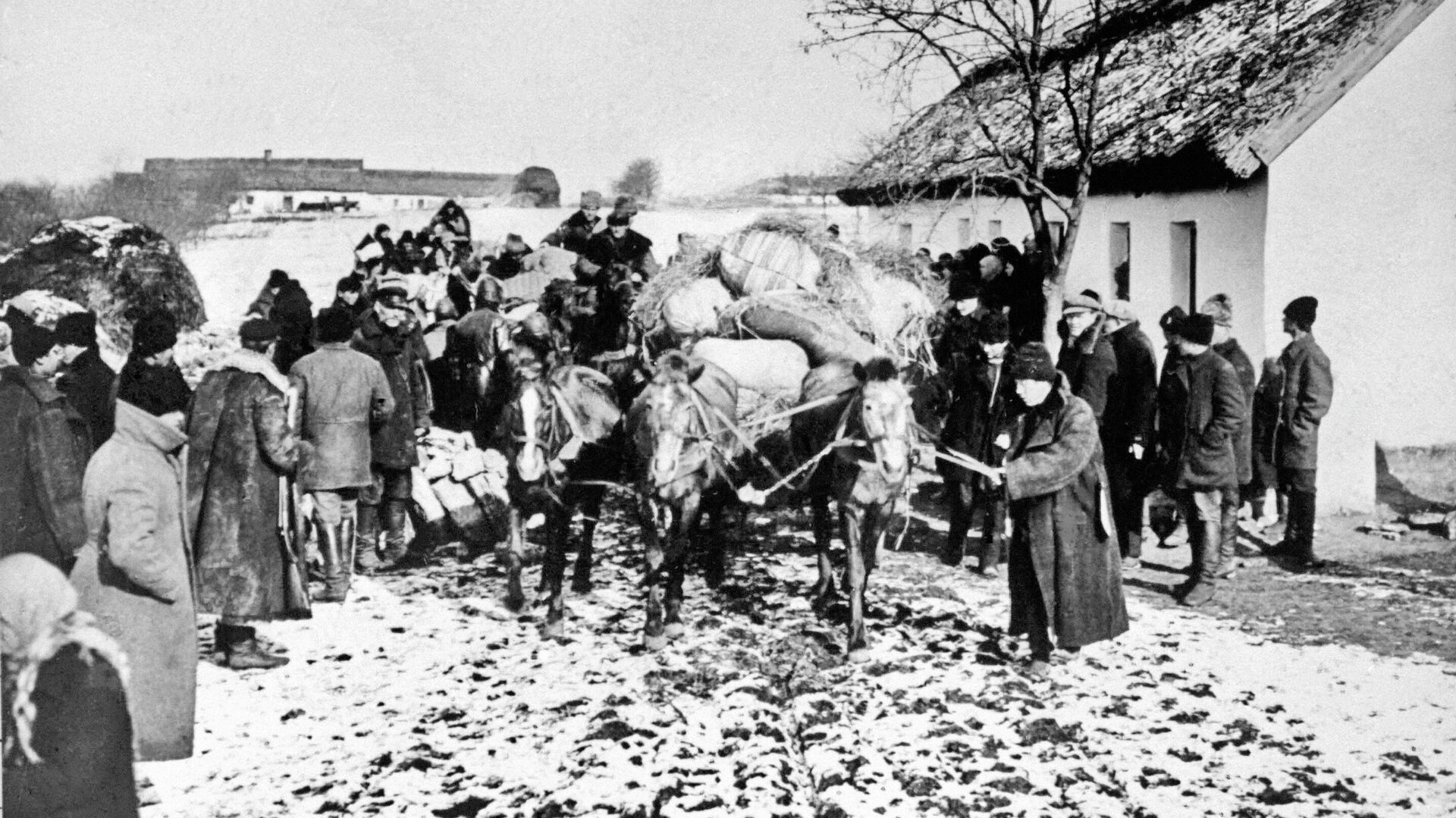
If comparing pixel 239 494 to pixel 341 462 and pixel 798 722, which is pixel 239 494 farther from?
pixel 798 722

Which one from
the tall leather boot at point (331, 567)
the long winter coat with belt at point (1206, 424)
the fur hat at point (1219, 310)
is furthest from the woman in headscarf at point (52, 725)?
the fur hat at point (1219, 310)

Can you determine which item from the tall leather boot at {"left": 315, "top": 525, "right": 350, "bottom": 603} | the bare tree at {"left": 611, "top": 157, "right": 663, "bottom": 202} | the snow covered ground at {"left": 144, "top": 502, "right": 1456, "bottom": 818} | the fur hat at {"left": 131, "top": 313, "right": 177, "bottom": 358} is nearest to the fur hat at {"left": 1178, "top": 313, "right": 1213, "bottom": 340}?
the snow covered ground at {"left": 144, "top": 502, "right": 1456, "bottom": 818}

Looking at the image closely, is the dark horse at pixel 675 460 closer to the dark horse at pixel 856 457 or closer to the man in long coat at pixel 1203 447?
the dark horse at pixel 856 457

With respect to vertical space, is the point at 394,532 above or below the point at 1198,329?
below

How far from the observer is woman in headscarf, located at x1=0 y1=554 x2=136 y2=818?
12.6 ft

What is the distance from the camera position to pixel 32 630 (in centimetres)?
388

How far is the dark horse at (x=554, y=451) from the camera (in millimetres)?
6746

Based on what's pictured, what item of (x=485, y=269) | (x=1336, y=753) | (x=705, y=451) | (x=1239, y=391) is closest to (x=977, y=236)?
(x=485, y=269)

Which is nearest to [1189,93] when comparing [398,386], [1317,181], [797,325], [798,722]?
[1317,181]

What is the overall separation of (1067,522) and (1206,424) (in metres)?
2.16

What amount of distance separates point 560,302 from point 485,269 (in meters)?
2.88

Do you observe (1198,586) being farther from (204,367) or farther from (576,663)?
(204,367)

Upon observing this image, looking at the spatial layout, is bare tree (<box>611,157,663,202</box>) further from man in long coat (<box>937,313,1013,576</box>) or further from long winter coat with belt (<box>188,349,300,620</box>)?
long winter coat with belt (<box>188,349,300,620</box>)

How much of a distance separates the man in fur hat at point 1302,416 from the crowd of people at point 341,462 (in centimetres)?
2
